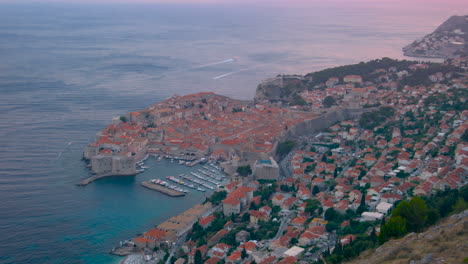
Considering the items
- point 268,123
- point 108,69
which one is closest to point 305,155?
point 268,123

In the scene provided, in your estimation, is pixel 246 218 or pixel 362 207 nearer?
pixel 362 207

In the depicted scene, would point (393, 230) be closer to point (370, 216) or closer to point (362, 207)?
point (370, 216)

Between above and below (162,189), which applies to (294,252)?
above

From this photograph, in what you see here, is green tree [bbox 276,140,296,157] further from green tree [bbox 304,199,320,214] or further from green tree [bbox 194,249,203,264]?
green tree [bbox 194,249,203,264]

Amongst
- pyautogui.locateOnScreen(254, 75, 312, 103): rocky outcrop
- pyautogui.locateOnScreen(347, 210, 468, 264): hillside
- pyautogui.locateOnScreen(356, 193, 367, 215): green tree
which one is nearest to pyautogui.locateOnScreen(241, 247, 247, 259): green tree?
pyautogui.locateOnScreen(356, 193, 367, 215): green tree

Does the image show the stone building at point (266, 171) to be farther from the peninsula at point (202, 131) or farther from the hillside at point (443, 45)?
the hillside at point (443, 45)

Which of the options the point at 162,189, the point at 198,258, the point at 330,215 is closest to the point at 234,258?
the point at 198,258
